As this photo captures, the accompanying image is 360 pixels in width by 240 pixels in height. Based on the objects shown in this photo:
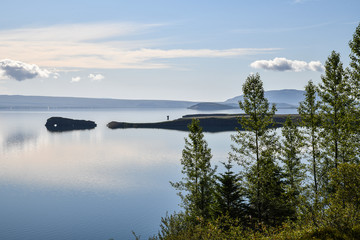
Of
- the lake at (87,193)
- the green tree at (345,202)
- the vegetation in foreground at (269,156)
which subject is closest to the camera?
the green tree at (345,202)

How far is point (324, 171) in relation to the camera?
50281 millimetres

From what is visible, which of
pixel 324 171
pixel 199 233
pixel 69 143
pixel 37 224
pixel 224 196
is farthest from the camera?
pixel 69 143

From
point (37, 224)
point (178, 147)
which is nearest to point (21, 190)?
point (37, 224)

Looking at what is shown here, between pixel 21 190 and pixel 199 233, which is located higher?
pixel 199 233

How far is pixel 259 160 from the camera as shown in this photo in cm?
4444

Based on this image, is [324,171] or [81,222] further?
[81,222]

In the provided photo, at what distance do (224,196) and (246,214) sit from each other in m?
3.97

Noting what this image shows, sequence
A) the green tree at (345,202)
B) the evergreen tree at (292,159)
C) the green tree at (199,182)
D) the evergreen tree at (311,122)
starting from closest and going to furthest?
the green tree at (345,202), the evergreen tree at (311,122), the green tree at (199,182), the evergreen tree at (292,159)

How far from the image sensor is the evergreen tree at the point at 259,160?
4344 centimetres

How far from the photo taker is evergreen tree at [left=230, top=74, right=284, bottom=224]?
43438 mm

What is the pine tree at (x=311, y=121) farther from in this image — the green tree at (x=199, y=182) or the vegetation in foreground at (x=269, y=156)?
the green tree at (x=199, y=182)

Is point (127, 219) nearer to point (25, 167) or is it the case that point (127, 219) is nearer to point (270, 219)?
point (270, 219)

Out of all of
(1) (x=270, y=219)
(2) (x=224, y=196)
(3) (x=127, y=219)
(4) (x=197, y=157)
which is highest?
(4) (x=197, y=157)

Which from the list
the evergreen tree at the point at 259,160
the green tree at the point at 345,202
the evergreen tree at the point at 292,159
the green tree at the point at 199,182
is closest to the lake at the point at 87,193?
the green tree at the point at 199,182
